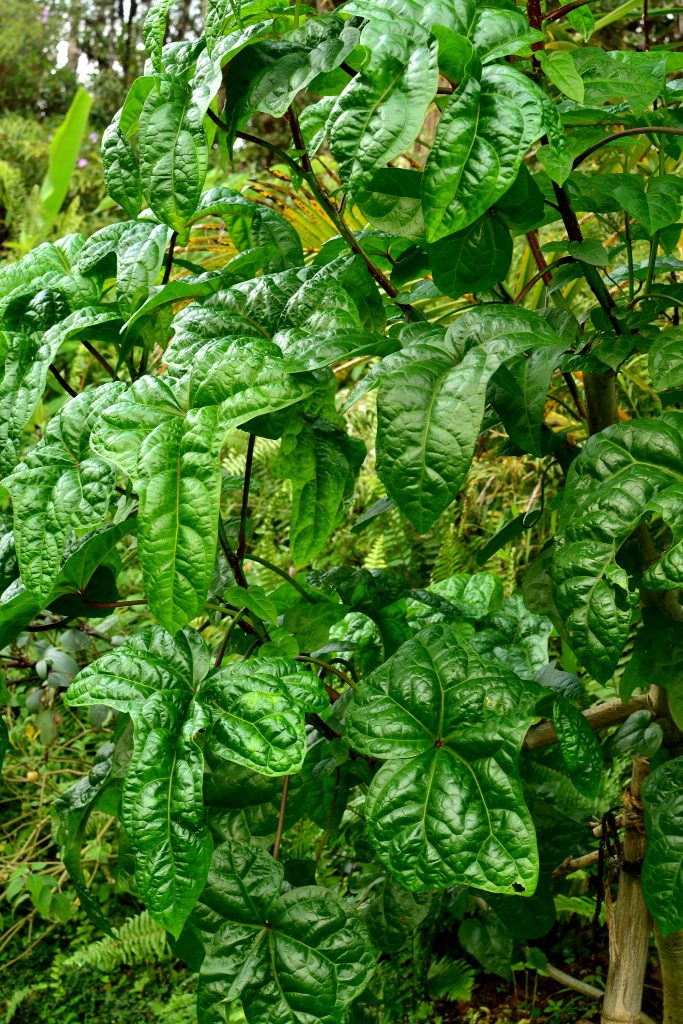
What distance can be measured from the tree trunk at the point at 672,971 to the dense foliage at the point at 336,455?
0.30 m

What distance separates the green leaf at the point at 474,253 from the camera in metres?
0.91

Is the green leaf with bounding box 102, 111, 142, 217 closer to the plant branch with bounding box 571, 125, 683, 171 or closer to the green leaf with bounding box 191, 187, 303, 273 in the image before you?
the green leaf with bounding box 191, 187, 303, 273

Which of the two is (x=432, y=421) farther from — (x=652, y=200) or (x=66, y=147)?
(x=66, y=147)

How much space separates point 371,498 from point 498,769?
2214 millimetres

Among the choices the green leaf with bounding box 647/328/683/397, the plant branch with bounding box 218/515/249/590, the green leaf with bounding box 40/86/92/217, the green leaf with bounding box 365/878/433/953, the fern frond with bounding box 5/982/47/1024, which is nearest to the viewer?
the green leaf with bounding box 647/328/683/397

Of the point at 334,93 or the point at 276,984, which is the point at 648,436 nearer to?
the point at 334,93

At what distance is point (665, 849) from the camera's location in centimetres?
106

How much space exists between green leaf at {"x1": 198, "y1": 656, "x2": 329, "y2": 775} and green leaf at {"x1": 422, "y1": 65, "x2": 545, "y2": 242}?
0.41 metres

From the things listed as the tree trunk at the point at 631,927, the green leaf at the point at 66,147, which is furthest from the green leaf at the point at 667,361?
the green leaf at the point at 66,147

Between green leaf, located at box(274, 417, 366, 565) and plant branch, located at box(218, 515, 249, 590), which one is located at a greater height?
green leaf, located at box(274, 417, 366, 565)

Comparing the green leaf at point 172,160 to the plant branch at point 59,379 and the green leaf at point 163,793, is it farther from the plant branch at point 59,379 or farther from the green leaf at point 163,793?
the green leaf at point 163,793

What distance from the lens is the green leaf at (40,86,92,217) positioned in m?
4.68

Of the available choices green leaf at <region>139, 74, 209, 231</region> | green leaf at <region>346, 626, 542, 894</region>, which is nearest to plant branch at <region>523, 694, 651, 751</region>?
green leaf at <region>346, 626, 542, 894</region>

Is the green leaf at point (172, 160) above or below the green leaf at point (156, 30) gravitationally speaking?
below
